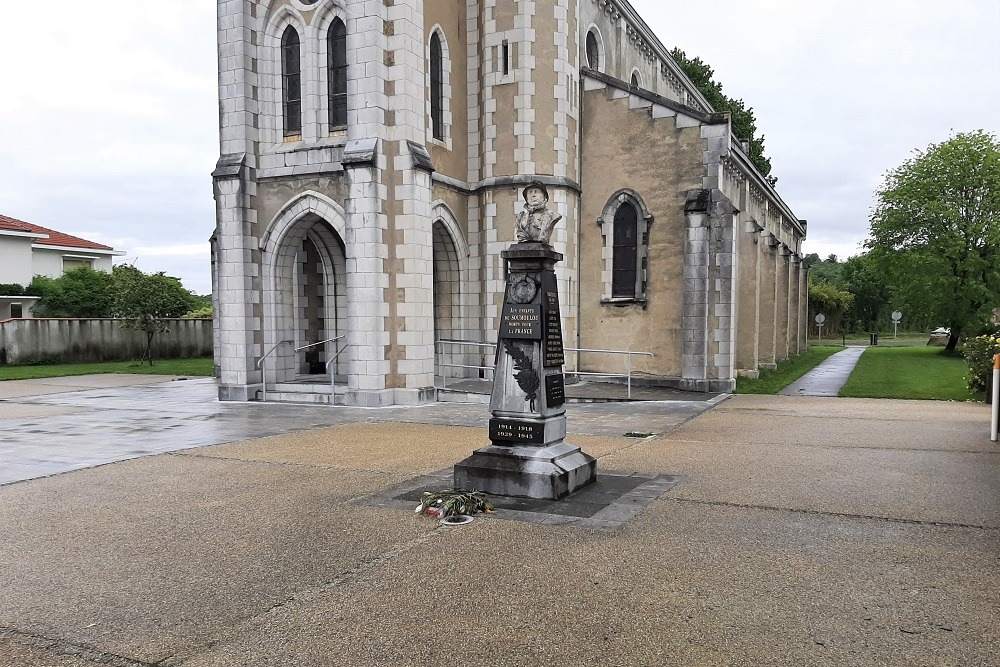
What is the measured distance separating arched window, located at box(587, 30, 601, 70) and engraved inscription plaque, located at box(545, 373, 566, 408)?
577 inches

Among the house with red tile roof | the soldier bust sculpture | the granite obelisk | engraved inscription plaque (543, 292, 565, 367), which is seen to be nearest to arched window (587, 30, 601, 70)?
the soldier bust sculpture

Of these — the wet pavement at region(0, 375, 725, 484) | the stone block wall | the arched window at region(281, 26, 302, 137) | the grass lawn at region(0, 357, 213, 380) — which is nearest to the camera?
the wet pavement at region(0, 375, 725, 484)

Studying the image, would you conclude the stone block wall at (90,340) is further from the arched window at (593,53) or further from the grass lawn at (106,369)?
the arched window at (593,53)

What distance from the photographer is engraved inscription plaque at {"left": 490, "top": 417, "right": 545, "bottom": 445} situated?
7004mm

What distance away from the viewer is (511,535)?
5652 millimetres

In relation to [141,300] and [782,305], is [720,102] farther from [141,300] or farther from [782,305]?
[141,300]

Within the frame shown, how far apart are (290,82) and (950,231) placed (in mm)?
29215

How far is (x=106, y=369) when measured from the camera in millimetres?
25156

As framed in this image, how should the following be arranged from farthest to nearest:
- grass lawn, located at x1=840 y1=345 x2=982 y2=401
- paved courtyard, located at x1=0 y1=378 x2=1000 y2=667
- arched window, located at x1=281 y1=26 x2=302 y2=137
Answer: grass lawn, located at x1=840 y1=345 x2=982 y2=401 < arched window, located at x1=281 y1=26 x2=302 y2=137 < paved courtyard, located at x1=0 y1=378 x2=1000 y2=667

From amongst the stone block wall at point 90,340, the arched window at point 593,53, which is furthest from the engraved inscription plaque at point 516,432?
the stone block wall at point 90,340

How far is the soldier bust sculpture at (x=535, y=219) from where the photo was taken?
7.20 m

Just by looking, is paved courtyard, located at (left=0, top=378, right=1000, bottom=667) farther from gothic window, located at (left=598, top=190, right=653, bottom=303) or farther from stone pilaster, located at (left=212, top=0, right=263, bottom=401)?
gothic window, located at (left=598, top=190, right=653, bottom=303)

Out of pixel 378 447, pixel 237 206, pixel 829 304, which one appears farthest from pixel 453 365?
pixel 829 304

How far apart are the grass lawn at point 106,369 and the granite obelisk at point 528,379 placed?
18.3 m
